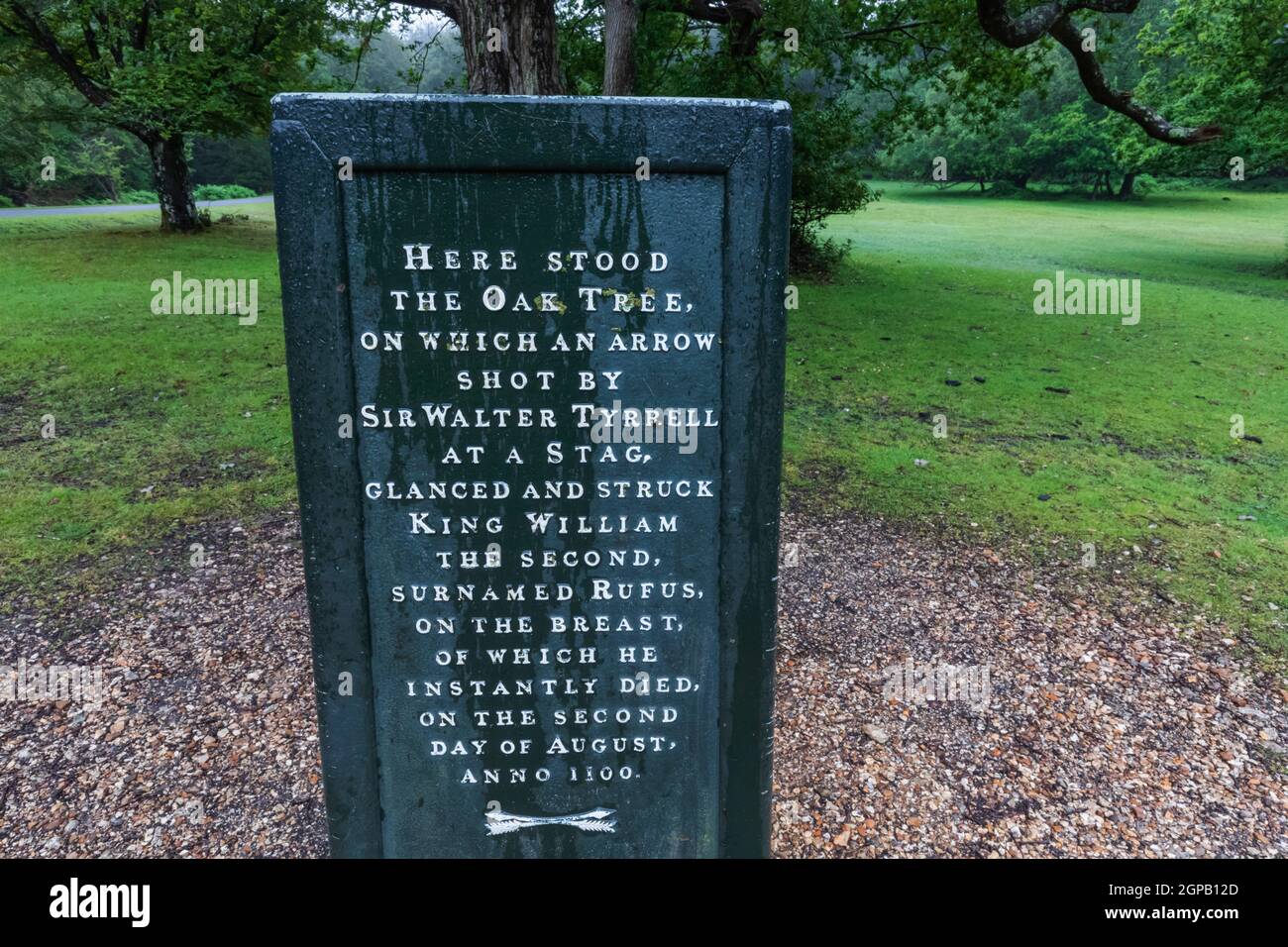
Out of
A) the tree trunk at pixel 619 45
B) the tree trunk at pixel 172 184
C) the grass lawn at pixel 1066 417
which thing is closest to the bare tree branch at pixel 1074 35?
the grass lawn at pixel 1066 417

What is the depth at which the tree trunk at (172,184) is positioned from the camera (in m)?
21.8

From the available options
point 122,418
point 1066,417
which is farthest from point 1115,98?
point 122,418

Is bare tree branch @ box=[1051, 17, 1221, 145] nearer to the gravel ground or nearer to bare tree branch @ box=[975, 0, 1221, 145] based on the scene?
bare tree branch @ box=[975, 0, 1221, 145]

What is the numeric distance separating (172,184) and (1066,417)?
21.7 metres

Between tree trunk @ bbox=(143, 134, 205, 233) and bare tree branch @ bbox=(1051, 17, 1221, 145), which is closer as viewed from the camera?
bare tree branch @ bbox=(1051, 17, 1221, 145)

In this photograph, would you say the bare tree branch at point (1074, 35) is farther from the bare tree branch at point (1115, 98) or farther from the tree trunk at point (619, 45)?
the tree trunk at point (619, 45)

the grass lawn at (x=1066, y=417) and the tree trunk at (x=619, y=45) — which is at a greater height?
the tree trunk at (x=619, y=45)

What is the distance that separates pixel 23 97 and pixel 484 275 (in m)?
36.9

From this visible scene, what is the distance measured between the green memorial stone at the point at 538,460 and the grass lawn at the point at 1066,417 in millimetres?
4095

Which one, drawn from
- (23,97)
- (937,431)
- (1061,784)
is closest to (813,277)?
(937,431)

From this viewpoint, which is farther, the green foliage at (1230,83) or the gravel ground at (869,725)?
the green foliage at (1230,83)

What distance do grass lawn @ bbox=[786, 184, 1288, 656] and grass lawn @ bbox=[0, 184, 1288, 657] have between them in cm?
3

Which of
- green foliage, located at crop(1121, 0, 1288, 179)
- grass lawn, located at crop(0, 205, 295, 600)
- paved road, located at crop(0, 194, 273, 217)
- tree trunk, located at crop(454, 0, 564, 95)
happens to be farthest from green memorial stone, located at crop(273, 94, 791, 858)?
paved road, located at crop(0, 194, 273, 217)

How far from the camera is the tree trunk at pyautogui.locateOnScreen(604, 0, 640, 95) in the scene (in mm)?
9781
